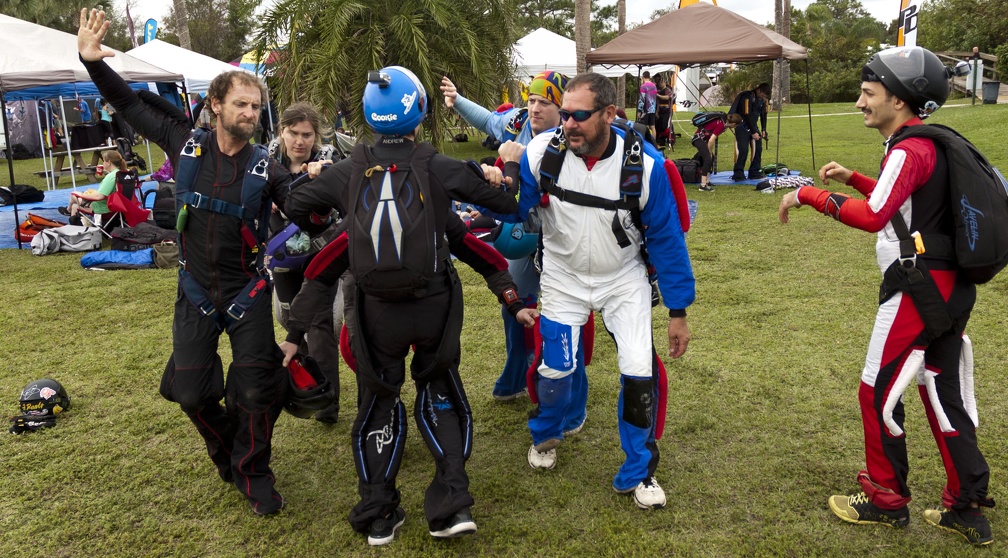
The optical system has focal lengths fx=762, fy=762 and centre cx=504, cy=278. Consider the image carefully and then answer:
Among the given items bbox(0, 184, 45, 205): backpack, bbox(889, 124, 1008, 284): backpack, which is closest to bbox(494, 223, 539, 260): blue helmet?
bbox(889, 124, 1008, 284): backpack

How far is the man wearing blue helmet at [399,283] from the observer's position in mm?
3135

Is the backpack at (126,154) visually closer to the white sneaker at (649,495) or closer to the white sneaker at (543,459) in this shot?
the white sneaker at (543,459)

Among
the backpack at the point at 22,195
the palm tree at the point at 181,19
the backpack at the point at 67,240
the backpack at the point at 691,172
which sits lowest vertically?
the backpack at the point at 67,240

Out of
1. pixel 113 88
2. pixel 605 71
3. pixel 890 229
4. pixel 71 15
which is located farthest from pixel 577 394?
pixel 71 15

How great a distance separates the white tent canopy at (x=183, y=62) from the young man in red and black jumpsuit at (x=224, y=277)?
53.4 ft

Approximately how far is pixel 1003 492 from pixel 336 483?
11.1ft

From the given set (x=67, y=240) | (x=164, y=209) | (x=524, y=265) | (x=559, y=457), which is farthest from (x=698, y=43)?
(x=559, y=457)

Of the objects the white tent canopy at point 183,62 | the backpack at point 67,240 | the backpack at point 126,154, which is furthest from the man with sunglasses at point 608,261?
the white tent canopy at point 183,62

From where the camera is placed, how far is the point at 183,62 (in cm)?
1989

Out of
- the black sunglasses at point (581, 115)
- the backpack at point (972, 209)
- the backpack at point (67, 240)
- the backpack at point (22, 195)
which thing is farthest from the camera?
the backpack at point (22, 195)

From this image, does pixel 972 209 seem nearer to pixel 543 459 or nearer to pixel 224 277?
pixel 543 459

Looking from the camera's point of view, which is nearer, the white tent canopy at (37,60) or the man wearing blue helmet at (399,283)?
the man wearing blue helmet at (399,283)

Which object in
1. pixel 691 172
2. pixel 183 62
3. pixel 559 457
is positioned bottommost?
pixel 559 457

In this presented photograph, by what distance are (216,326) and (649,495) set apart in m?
2.29
